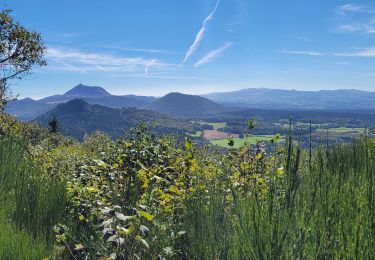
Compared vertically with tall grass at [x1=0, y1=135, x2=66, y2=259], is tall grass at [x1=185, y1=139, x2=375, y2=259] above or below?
above

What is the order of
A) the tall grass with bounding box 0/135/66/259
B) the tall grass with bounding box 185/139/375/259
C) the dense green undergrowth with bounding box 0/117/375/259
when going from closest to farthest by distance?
the tall grass with bounding box 185/139/375/259, the dense green undergrowth with bounding box 0/117/375/259, the tall grass with bounding box 0/135/66/259

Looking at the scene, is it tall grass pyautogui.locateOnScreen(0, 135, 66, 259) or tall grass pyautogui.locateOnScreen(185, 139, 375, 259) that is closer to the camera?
tall grass pyautogui.locateOnScreen(185, 139, 375, 259)

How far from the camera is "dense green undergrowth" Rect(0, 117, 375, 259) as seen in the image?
2.74m

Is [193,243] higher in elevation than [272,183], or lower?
lower

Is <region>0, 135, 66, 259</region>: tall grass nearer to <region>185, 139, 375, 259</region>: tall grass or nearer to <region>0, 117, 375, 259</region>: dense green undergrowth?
<region>0, 117, 375, 259</region>: dense green undergrowth

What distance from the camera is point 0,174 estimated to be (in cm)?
508

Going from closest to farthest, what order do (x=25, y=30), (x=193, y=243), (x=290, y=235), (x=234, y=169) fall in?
(x=290, y=235)
(x=193, y=243)
(x=234, y=169)
(x=25, y=30)

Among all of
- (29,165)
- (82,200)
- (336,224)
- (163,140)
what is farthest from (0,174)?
(336,224)

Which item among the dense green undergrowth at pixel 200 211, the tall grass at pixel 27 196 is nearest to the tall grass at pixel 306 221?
the dense green undergrowth at pixel 200 211

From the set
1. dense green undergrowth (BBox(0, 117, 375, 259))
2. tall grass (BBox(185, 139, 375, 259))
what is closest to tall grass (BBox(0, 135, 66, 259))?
dense green undergrowth (BBox(0, 117, 375, 259))

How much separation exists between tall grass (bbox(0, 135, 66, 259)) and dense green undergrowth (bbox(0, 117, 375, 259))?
0.6 inches

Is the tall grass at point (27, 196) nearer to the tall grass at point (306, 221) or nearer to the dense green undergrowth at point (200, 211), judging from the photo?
the dense green undergrowth at point (200, 211)

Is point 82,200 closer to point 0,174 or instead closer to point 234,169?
point 0,174

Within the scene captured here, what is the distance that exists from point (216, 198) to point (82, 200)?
249cm
